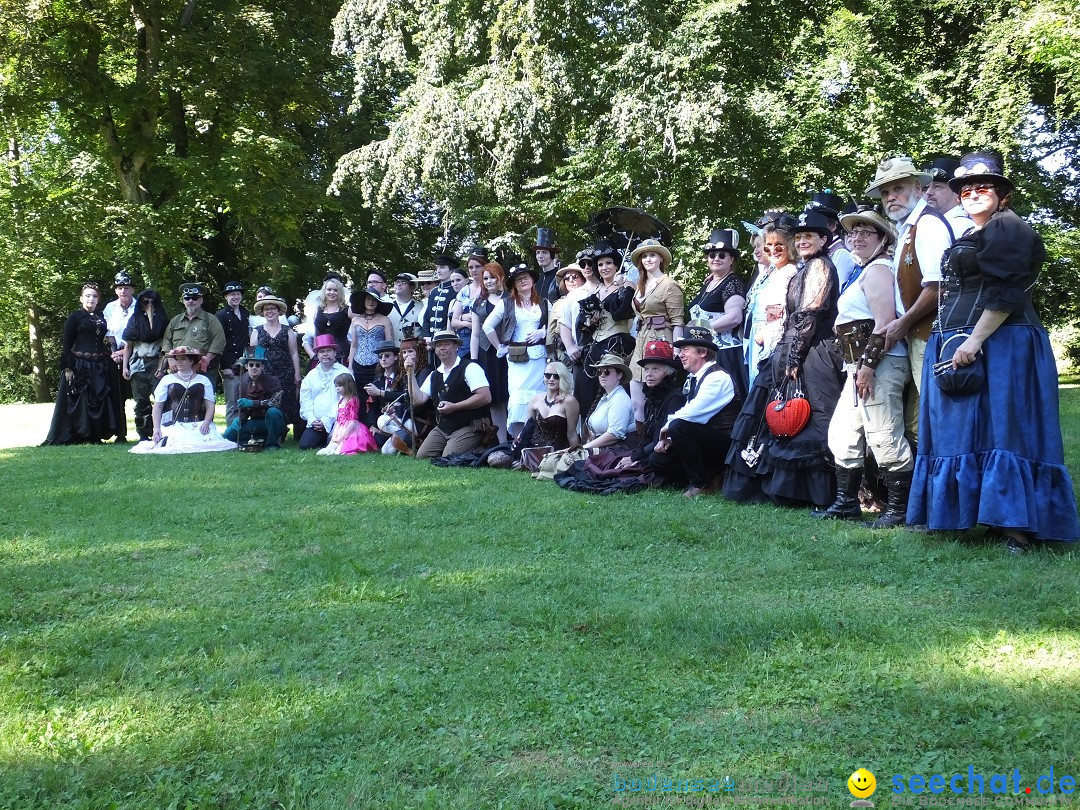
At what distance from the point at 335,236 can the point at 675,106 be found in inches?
456

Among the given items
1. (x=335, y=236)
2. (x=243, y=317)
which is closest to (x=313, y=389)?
(x=243, y=317)

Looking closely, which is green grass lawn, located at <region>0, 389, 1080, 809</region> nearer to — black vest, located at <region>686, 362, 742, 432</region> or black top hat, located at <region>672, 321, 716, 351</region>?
black vest, located at <region>686, 362, 742, 432</region>

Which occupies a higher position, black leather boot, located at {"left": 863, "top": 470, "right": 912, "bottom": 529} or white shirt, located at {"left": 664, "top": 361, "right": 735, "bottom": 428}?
white shirt, located at {"left": 664, "top": 361, "right": 735, "bottom": 428}

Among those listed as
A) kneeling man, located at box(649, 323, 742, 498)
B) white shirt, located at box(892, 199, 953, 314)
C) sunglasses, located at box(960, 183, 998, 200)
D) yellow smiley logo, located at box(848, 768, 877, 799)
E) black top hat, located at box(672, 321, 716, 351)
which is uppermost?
sunglasses, located at box(960, 183, 998, 200)

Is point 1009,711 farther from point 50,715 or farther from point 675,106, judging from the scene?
point 675,106

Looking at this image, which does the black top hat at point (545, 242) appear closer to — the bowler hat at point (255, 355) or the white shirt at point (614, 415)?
the white shirt at point (614, 415)

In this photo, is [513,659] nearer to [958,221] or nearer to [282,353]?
[958,221]

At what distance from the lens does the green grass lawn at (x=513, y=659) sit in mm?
2807

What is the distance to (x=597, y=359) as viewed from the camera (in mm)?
9195

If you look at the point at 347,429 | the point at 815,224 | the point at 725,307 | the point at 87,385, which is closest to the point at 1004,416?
the point at 815,224

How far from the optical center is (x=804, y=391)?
6.72 m

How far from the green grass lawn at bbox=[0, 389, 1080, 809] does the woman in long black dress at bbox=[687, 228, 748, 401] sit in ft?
6.26

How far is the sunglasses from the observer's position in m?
5.13

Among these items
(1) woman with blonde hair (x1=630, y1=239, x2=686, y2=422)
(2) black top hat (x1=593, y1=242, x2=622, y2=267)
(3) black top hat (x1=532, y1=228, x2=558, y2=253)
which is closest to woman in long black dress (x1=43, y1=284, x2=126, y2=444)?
(3) black top hat (x1=532, y1=228, x2=558, y2=253)
